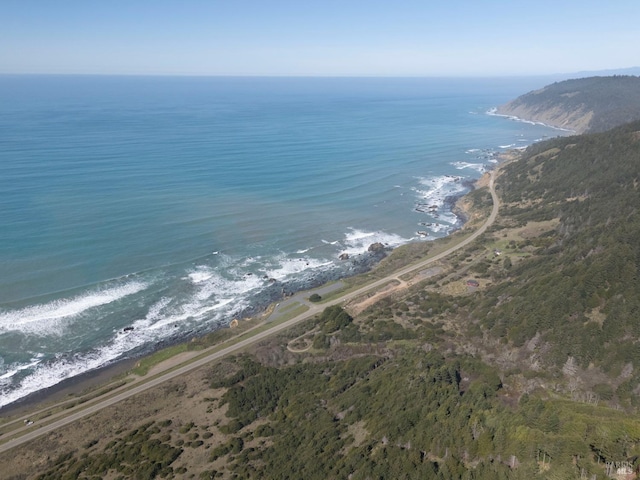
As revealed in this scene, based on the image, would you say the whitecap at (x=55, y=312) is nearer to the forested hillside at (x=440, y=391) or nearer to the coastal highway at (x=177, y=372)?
the coastal highway at (x=177, y=372)

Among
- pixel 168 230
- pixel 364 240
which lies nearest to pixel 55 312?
pixel 168 230

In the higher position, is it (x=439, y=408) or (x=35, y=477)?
(x=439, y=408)

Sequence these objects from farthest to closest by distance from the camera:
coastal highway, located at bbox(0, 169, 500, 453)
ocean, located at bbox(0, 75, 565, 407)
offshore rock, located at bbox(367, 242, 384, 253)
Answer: offshore rock, located at bbox(367, 242, 384, 253), ocean, located at bbox(0, 75, 565, 407), coastal highway, located at bbox(0, 169, 500, 453)

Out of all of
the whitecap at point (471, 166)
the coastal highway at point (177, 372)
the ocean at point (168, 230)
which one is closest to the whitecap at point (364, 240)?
the ocean at point (168, 230)

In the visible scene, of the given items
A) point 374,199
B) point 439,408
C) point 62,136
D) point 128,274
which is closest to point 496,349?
point 439,408

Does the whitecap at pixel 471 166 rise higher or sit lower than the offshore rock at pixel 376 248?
higher

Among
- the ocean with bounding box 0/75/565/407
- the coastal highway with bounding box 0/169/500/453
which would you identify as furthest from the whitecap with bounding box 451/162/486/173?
the coastal highway with bounding box 0/169/500/453

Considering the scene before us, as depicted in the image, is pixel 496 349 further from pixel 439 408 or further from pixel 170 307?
pixel 170 307

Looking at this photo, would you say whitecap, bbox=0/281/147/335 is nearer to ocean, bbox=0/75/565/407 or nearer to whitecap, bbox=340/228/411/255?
ocean, bbox=0/75/565/407
